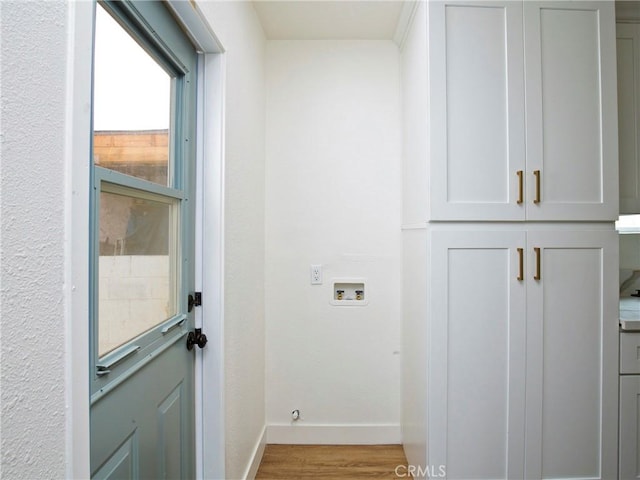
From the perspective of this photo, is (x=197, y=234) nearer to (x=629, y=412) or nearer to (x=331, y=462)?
(x=331, y=462)

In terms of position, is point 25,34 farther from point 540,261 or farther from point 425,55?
point 540,261

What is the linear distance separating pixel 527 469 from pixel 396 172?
5.23 ft

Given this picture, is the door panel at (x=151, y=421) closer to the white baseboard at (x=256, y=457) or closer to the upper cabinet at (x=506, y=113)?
the white baseboard at (x=256, y=457)

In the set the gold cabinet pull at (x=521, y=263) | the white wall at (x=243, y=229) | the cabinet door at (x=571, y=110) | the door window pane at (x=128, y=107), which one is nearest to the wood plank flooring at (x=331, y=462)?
the white wall at (x=243, y=229)

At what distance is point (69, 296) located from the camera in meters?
0.59

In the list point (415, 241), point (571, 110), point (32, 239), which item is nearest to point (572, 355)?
point (415, 241)

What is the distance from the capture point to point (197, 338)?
→ 129 centimetres

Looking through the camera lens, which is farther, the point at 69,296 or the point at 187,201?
the point at 187,201

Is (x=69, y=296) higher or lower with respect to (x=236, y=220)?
lower

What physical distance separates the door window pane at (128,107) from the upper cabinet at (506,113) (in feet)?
3.48

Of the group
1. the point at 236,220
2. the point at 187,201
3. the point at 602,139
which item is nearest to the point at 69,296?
the point at 187,201

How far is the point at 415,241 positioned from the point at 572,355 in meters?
0.83

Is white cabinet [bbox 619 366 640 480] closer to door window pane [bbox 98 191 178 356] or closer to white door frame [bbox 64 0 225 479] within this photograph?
white door frame [bbox 64 0 225 479]

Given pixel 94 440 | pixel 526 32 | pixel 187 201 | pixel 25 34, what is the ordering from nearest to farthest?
pixel 25 34 < pixel 94 440 < pixel 187 201 < pixel 526 32
